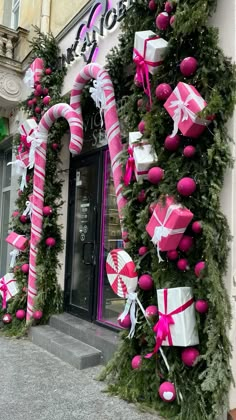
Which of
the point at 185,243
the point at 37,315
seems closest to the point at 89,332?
the point at 37,315

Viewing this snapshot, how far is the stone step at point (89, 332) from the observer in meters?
4.17

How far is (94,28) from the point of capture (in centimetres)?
492

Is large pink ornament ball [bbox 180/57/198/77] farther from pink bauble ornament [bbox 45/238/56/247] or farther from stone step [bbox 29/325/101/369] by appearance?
pink bauble ornament [bbox 45/238/56/247]

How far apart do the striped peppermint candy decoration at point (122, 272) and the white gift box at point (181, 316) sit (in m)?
0.46

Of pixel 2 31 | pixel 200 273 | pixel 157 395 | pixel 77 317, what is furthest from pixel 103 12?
pixel 157 395

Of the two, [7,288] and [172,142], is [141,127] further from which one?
[7,288]

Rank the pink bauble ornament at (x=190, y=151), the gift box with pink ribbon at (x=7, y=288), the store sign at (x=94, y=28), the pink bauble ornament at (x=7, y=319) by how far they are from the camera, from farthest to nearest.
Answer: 1. the gift box with pink ribbon at (x=7, y=288)
2. the pink bauble ornament at (x=7, y=319)
3. the store sign at (x=94, y=28)
4. the pink bauble ornament at (x=190, y=151)

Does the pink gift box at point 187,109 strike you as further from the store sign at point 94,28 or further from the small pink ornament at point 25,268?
the small pink ornament at point 25,268

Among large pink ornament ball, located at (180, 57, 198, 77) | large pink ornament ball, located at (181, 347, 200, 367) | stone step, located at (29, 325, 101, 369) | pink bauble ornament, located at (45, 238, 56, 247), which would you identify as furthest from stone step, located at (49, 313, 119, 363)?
large pink ornament ball, located at (180, 57, 198, 77)

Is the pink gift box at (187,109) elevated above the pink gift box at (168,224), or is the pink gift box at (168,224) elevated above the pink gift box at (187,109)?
the pink gift box at (187,109)

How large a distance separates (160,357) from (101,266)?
1.93 metres

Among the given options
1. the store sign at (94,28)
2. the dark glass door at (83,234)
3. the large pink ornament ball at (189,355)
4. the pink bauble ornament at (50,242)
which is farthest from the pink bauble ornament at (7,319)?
the store sign at (94,28)

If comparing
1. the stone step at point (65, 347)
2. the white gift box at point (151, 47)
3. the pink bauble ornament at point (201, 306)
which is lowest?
the stone step at point (65, 347)

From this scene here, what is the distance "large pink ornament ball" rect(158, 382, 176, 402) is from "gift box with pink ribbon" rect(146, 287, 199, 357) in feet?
0.91
